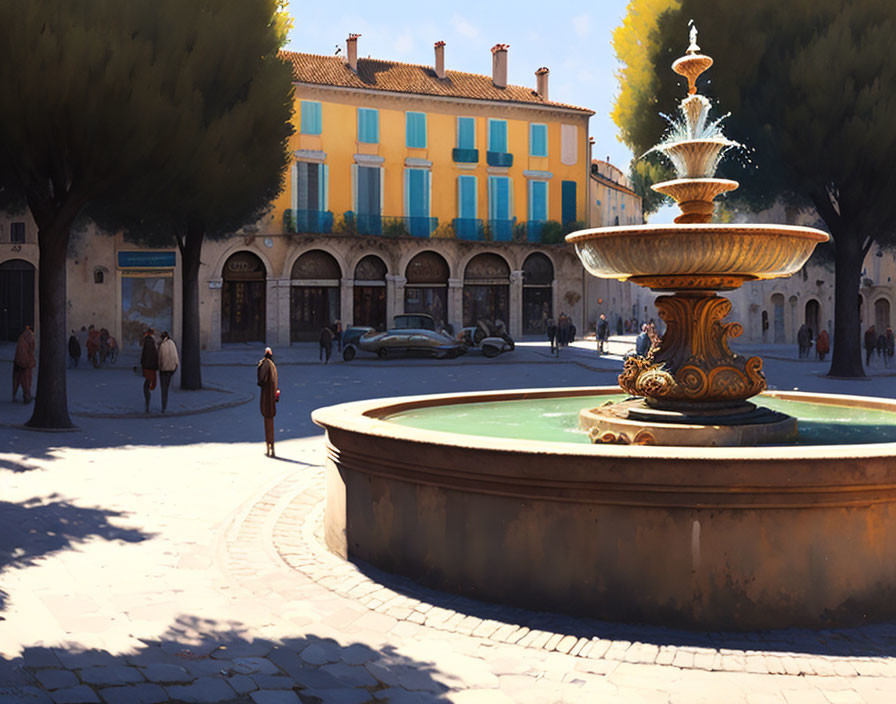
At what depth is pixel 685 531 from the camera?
498 cm

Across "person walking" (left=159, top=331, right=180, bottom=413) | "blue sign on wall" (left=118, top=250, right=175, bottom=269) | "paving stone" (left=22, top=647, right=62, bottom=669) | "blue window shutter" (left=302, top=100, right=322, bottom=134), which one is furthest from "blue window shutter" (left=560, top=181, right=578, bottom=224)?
"paving stone" (left=22, top=647, right=62, bottom=669)

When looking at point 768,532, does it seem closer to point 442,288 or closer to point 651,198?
point 651,198

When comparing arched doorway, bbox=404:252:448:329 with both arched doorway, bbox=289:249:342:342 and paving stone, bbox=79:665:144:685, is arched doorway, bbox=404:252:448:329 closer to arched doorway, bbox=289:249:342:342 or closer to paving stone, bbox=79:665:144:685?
arched doorway, bbox=289:249:342:342

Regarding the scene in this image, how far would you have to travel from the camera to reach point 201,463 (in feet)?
35.1

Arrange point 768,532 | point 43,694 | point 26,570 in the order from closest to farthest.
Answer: point 43,694
point 768,532
point 26,570

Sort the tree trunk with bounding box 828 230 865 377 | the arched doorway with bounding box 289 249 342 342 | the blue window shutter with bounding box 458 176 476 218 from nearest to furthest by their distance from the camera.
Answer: the tree trunk with bounding box 828 230 865 377
the arched doorway with bounding box 289 249 342 342
the blue window shutter with bounding box 458 176 476 218

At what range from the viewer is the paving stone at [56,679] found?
418 cm

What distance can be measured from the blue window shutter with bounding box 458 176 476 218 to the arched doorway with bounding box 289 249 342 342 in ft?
20.5

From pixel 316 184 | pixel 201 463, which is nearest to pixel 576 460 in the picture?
pixel 201 463

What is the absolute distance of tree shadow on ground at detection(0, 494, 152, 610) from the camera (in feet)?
21.6

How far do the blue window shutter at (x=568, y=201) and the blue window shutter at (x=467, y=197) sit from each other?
4533 mm

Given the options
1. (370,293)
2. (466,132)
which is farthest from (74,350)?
(466,132)

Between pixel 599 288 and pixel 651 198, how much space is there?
19.4m

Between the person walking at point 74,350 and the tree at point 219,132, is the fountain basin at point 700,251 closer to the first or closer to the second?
the tree at point 219,132
